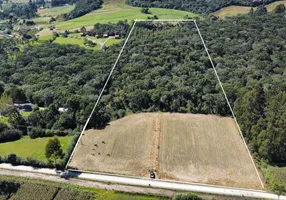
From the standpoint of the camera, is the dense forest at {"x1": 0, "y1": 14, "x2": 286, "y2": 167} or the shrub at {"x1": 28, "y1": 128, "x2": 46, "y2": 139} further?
the shrub at {"x1": 28, "y1": 128, "x2": 46, "y2": 139}

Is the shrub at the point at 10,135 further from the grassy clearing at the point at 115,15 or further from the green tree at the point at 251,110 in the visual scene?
the grassy clearing at the point at 115,15

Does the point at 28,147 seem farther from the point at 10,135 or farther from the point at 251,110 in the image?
the point at 251,110

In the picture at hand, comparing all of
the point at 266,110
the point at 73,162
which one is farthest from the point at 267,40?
the point at 73,162

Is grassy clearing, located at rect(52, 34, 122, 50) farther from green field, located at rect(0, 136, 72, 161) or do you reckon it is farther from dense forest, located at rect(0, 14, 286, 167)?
green field, located at rect(0, 136, 72, 161)

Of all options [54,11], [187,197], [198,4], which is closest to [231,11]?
[198,4]

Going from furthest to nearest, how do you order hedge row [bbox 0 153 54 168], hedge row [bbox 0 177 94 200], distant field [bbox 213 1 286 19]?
distant field [bbox 213 1 286 19]
hedge row [bbox 0 153 54 168]
hedge row [bbox 0 177 94 200]

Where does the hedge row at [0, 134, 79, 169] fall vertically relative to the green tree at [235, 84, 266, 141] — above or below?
below

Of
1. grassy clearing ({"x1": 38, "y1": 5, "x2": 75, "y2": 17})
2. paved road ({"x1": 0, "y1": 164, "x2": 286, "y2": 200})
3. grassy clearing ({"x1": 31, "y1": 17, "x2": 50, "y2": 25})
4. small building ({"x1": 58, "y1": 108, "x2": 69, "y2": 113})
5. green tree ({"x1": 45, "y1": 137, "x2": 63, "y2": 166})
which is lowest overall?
paved road ({"x1": 0, "y1": 164, "x2": 286, "y2": 200})

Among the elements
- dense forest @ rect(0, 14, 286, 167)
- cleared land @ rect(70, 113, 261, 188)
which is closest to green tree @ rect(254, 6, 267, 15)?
dense forest @ rect(0, 14, 286, 167)

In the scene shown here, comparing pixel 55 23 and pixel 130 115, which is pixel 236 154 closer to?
pixel 130 115
